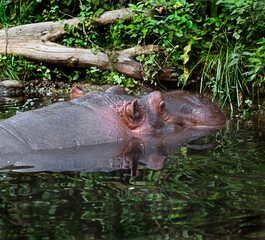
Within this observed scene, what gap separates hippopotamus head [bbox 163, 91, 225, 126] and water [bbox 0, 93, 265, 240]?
39.6 inches

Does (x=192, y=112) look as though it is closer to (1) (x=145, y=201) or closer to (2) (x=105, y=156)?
(2) (x=105, y=156)

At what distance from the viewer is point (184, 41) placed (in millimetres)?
7418

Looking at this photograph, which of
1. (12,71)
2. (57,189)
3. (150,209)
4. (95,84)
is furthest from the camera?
(12,71)

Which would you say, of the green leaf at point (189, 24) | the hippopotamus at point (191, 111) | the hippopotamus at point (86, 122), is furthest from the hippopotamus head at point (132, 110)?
the green leaf at point (189, 24)

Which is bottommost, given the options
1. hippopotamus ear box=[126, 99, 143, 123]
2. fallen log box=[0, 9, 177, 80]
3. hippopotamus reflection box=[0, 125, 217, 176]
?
fallen log box=[0, 9, 177, 80]

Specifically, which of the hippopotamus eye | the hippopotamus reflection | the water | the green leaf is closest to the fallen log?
the green leaf

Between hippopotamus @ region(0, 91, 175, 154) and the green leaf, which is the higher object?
the green leaf

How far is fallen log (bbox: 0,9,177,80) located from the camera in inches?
316

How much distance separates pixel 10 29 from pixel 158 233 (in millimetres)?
8036

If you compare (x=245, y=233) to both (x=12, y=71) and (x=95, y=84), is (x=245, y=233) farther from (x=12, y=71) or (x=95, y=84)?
(x=12, y=71)

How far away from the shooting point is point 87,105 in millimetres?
4535

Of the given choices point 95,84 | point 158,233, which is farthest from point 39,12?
point 158,233

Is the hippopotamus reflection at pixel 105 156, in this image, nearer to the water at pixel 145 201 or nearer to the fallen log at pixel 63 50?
the water at pixel 145 201

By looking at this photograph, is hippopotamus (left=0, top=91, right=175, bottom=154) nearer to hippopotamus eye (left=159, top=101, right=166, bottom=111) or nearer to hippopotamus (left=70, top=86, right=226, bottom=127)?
hippopotamus eye (left=159, top=101, right=166, bottom=111)
